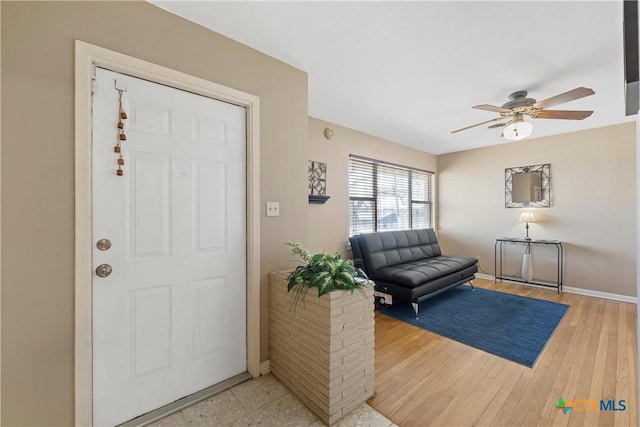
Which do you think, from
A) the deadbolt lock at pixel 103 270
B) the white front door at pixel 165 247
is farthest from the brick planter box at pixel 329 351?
the deadbolt lock at pixel 103 270

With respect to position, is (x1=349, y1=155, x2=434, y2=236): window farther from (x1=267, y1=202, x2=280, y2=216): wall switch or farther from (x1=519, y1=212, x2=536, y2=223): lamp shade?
(x1=267, y1=202, x2=280, y2=216): wall switch

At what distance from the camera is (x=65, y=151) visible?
4.33 ft

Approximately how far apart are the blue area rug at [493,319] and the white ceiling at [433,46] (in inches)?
92.9

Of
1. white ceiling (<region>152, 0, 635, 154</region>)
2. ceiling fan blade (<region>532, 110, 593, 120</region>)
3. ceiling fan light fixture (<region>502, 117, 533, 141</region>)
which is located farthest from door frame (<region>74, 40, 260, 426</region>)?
ceiling fan blade (<region>532, 110, 593, 120</region>)

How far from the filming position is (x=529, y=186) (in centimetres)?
427

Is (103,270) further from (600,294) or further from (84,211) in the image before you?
(600,294)

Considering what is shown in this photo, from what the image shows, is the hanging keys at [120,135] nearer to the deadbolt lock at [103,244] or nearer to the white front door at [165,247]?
the white front door at [165,247]

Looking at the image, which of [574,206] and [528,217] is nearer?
[574,206]

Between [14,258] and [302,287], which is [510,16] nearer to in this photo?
[302,287]

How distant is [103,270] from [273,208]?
1077mm

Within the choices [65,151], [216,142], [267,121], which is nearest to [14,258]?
[65,151]

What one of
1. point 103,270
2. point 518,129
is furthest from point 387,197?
point 103,270

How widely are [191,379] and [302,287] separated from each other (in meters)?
0.93

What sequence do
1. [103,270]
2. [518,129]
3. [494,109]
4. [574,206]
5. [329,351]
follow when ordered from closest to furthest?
[103,270] → [329,351] → [494,109] → [518,129] → [574,206]
